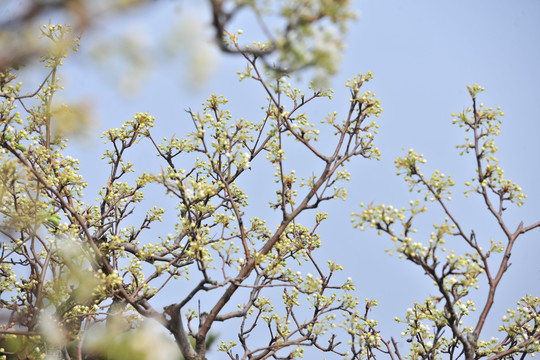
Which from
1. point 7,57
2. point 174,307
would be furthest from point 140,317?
point 7,57

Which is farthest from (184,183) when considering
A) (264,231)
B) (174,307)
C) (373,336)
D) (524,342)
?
(524,342)

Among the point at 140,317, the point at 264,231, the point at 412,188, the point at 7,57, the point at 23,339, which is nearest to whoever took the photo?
the point at 7,57

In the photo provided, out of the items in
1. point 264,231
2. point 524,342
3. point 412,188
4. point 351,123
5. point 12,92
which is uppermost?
point 12,92

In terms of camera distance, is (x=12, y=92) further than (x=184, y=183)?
Yes

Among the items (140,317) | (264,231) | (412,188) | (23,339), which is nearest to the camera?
(412,188)

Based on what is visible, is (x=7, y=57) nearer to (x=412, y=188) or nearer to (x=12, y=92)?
(x=412, y=188)

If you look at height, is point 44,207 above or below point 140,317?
above

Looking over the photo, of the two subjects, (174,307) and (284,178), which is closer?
(174,307)

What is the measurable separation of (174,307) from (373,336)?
169 centimetres

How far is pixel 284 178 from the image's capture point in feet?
15.4

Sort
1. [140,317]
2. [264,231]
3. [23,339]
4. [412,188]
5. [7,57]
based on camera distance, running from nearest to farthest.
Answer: [7,57] < [412,188] < [140,317] < [23,339] < [264,231]

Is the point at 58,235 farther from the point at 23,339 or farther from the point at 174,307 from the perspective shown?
the point at 174,307

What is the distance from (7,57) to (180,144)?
3.24m

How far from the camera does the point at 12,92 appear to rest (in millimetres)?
5258
